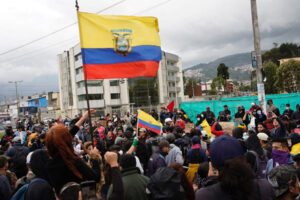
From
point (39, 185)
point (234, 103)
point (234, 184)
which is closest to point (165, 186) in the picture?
point (234, 184)

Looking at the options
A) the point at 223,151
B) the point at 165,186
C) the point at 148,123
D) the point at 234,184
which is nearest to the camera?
the point at 234,184

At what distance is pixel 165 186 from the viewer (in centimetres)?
261

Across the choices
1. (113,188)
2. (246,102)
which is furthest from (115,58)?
(246,102)

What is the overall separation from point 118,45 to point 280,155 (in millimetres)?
4257

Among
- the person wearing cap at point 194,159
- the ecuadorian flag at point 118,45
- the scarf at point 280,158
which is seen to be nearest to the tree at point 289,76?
the ecuadorian flag at point 118,45

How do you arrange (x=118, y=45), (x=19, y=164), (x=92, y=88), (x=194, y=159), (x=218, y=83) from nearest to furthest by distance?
(x=194, y=159) → (x=19, y=164) → (x=118, y=45) → (x=92, y=88) → (x=218, y=83)

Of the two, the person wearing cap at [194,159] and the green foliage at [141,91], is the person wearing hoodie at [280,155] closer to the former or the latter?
the person wearing cap at [194,159]

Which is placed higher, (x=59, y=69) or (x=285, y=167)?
(x=59, y=69)

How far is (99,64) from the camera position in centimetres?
610

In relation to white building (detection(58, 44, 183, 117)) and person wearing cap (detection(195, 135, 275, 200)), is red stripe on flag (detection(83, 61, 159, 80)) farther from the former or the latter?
white building (detection(58, 44, 183, 117))

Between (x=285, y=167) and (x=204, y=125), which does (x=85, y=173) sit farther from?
(x=204, y=125)

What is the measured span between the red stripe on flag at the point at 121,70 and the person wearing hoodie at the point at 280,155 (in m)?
3.50

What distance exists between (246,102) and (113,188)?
1491 centimetres

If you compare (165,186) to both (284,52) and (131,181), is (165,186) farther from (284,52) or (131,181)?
(284,52)
